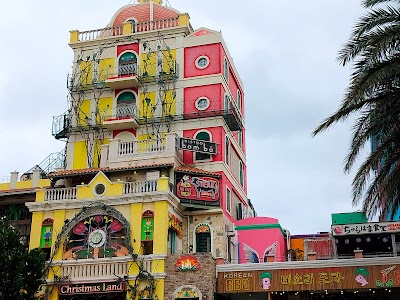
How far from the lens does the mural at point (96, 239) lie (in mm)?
34625

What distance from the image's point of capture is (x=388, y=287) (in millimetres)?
30562

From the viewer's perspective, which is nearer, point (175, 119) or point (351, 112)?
point (351, 112)

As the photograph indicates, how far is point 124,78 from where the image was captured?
42688 mm

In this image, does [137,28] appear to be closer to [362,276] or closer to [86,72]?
[86,72]

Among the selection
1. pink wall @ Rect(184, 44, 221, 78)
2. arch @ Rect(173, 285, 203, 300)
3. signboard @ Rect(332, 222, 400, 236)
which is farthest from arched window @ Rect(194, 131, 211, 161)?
arch @ Rect(173, 285, 203, 300)

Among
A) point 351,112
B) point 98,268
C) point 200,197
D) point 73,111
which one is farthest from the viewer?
point 73,111

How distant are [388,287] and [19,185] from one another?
27296 mm

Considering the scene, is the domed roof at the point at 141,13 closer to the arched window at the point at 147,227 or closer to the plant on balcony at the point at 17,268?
the arched window at the point at 147,227

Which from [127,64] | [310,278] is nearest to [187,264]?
[310,278]

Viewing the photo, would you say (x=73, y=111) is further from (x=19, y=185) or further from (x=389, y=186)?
(x=389, y=186)

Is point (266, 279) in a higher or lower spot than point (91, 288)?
higher

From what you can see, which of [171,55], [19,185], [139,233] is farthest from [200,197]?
[19,185]

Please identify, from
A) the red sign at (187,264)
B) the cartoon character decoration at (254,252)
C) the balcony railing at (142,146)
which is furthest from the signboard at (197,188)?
the red sign at (187,264)

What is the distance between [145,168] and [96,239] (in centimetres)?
551
